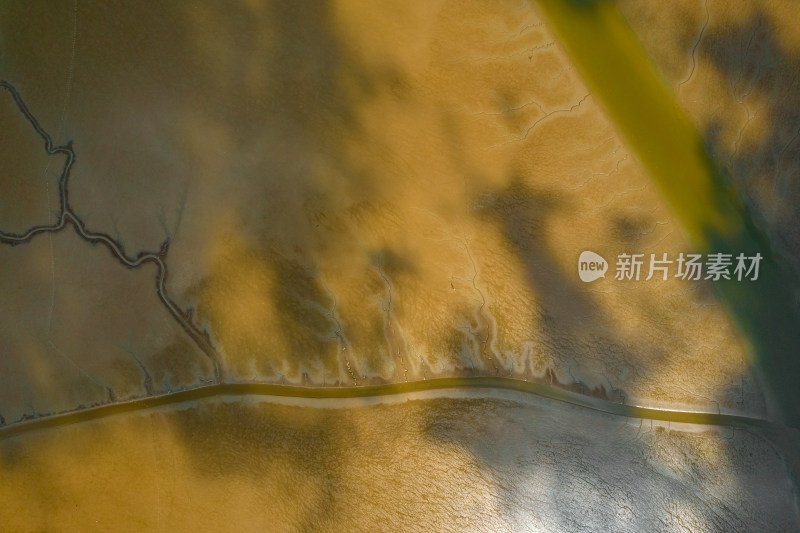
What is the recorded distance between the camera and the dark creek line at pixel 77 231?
2922 mm

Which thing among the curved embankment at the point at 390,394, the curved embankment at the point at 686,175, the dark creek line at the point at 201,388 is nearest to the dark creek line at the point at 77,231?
the dark creek line at the point at 201,388

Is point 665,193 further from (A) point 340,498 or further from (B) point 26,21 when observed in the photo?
(B) point 26,21

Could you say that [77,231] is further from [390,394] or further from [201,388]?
[390,394]

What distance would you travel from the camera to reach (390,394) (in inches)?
123

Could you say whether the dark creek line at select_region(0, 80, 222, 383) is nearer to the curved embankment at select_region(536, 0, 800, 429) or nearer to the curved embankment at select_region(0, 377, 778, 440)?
the curved embankment at select_region(0, 377, 778, 440)

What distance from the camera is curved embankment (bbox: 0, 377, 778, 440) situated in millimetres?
3006

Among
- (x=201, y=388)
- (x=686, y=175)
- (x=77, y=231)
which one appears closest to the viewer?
(x=77, y=231)

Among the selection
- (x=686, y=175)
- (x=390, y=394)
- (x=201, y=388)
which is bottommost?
(x=201, y=388)

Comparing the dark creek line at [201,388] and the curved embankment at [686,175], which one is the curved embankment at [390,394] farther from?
the curved embankment at [686,175]

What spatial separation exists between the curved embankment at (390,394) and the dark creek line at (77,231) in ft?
1.47

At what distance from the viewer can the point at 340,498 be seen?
2996 millimetres

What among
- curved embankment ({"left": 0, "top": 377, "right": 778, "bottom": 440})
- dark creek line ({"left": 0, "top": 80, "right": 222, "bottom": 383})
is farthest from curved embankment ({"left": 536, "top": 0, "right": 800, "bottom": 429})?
dark creek line ({"left": 0, "top": 80, "right": 222, "bottom": 383})

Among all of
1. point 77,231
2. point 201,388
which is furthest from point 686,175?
point 77,231

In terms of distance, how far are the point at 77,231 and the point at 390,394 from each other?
204 centimetres
